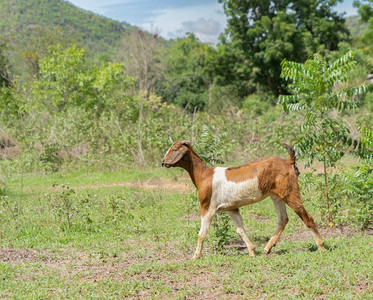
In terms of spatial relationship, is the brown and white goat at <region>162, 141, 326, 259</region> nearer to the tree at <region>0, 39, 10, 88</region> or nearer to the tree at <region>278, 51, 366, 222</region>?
the tree at <region>278, 51, 366, 222</region>

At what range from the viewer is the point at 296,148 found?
24.8ft

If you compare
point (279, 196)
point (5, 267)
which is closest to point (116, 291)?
point (5, 267)

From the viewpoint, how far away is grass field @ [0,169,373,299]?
538 cm

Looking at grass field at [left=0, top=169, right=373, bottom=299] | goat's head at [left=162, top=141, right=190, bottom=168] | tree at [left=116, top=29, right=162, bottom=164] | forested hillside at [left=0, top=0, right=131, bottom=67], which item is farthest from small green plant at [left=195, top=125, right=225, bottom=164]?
forested hillside at [left=0, top=0, right=131, bottom=67]

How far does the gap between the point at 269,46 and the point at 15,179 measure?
2067cm

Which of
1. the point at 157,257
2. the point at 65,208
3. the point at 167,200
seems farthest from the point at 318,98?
the point at 167,200

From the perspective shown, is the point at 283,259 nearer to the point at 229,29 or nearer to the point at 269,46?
the point at 269,46

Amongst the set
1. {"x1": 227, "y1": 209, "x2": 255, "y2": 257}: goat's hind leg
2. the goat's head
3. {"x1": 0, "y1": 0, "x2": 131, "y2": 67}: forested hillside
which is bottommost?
{"x1": 227, "y1": 209, "x2": 255, "y2": 257}: goat's hind leg

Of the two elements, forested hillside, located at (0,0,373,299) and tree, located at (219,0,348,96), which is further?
tree, located at (219,0,348,96)

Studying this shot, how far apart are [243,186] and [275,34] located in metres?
26.4

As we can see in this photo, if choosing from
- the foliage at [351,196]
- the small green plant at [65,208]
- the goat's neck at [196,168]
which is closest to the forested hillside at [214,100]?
the foliage at [351,196]

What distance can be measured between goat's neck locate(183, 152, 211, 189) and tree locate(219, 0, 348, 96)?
82.6ft

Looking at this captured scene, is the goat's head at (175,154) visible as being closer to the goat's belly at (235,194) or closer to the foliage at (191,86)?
the goat's belly at (235,194)

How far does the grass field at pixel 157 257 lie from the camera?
5.38 m
